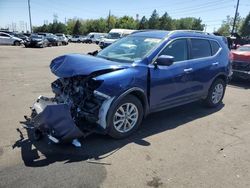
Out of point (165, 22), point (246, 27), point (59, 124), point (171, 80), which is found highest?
point (165, 22)

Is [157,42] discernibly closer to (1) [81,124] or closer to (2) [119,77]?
(2) [119,77]

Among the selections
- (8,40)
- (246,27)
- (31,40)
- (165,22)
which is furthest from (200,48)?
(165,22)

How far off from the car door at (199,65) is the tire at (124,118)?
1616 mm

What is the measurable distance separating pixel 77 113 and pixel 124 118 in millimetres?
831

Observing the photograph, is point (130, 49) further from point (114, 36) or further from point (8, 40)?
point (8, 40)

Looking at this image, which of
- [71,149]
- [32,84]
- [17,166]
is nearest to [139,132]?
[71,149]

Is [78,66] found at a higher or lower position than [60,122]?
higher

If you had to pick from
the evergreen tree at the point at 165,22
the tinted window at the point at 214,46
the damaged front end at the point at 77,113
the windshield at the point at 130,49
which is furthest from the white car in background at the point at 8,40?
the evergreen tree at the point at 165,22

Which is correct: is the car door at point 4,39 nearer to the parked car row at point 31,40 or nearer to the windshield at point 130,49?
the parked car row at point 31,40

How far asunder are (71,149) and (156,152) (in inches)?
53.2

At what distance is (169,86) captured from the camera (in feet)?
18.3

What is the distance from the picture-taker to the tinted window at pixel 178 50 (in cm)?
562

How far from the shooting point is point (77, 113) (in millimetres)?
4699

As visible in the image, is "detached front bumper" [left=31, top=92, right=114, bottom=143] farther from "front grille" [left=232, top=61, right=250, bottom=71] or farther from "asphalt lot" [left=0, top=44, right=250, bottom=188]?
"front grille" [left=232, top=61, right=250, bottom=71]
